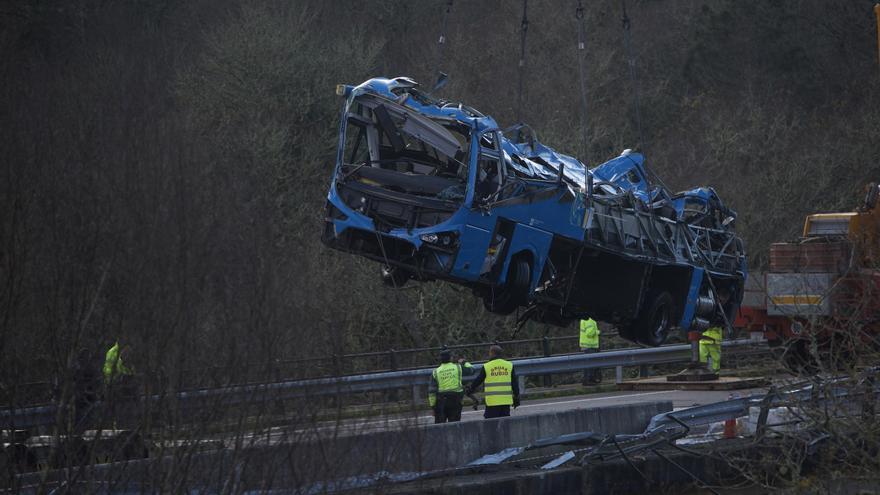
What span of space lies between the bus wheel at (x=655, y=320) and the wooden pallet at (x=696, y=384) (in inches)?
126

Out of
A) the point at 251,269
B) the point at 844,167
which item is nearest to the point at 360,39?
the point at 844,167

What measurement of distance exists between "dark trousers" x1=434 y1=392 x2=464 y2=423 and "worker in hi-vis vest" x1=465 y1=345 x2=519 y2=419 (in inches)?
15.7

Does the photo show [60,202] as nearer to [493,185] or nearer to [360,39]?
[493,185]

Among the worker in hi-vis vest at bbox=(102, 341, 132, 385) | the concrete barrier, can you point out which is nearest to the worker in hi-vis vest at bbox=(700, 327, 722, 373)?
the concrete barrier

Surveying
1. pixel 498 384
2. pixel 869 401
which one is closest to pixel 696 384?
pixel 498 384

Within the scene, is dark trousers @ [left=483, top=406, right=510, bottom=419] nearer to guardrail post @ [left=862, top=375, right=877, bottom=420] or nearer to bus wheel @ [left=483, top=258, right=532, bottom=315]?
bus wheel @ [left=483, top=258, right=532, bottom=315]

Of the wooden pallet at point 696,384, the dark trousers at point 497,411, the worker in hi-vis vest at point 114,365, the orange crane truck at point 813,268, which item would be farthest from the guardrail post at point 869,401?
the wooden pallet at point 696,384

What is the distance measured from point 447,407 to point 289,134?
1925cm

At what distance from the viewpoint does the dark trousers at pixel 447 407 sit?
1677 centimetres

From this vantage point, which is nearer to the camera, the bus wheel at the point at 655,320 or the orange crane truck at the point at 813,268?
the bus wheel at the point at 655,320

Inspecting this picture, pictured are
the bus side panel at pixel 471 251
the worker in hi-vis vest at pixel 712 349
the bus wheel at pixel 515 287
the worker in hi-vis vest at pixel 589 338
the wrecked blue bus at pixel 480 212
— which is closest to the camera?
the bus side panel at pixel 471 251

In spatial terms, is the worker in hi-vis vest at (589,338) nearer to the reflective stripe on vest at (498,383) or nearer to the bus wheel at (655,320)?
the bus wheel at (655,320)

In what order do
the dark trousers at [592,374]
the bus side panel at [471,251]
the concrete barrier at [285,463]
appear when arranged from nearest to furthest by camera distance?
the concrete barrier at [285,463], the bus side panel at [471,251], the dark trousers at [592,374]

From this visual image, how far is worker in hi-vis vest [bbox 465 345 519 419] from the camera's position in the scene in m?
16.4
